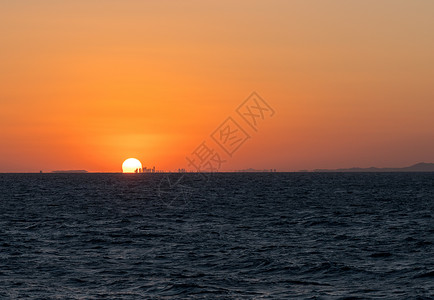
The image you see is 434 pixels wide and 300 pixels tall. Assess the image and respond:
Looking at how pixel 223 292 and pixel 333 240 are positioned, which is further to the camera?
pixel 333 240

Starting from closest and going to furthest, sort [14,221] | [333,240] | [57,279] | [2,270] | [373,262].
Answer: [57,279], [2,270], [373,262], [333,240], [14,221]

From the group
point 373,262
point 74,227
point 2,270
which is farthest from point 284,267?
point 74,227

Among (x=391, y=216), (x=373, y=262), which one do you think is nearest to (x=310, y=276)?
(x=373, y=262)

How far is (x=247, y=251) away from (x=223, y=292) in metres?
10.2

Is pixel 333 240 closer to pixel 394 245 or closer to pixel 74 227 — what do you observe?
pixel 394 245

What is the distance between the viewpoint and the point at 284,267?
93.4 feet

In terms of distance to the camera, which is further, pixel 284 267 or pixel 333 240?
pixel 333 240

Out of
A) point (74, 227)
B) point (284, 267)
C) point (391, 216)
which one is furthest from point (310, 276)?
point (391, 216)

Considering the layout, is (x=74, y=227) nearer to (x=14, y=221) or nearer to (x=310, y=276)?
(x=14, y=221)

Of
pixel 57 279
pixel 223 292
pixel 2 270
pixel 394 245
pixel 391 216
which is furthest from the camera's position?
pixel 391 216

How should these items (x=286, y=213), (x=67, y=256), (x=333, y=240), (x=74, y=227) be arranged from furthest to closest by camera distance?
1. (x=286, y=213)
2. (x=74, y=227)
3. (x=333, y=240)
4. (x=67, y=256)

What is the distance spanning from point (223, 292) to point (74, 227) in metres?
26.3

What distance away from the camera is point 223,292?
23.2 m

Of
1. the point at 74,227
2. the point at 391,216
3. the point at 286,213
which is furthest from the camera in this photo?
the point at 286,213
